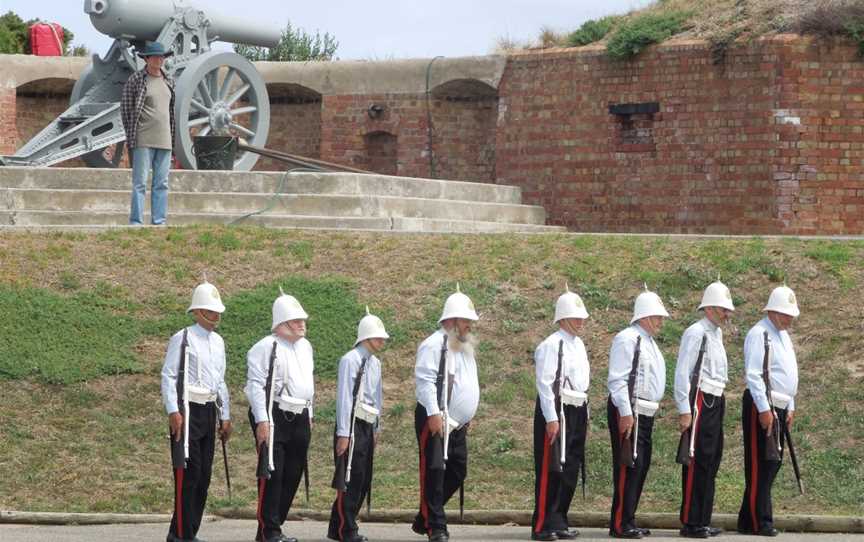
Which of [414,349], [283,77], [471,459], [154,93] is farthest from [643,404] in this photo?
[283,77]

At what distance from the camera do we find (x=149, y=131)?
17609 millimetres

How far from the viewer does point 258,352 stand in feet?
36.3

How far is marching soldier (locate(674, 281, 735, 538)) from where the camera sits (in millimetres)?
11445

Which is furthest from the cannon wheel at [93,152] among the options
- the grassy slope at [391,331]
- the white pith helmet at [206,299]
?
the white pith helmet at [206,299]

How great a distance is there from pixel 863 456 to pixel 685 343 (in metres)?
2.22

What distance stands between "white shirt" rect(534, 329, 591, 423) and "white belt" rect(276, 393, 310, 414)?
60.5 inches

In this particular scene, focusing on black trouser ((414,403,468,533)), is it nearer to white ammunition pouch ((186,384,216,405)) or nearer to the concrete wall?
white ammunition pouch ((186,384,216,405))

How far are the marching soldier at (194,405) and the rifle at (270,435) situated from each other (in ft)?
1.07

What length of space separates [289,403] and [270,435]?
0.81 ft

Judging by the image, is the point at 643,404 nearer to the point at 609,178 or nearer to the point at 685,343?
the point at 685,343

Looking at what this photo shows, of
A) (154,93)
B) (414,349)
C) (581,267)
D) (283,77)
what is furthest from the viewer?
(283,77)

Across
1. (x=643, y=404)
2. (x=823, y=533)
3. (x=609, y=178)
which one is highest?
(x=609, y=178)

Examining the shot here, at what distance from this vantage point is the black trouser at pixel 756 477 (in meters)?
11.5

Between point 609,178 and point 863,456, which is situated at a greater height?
point 609,178
